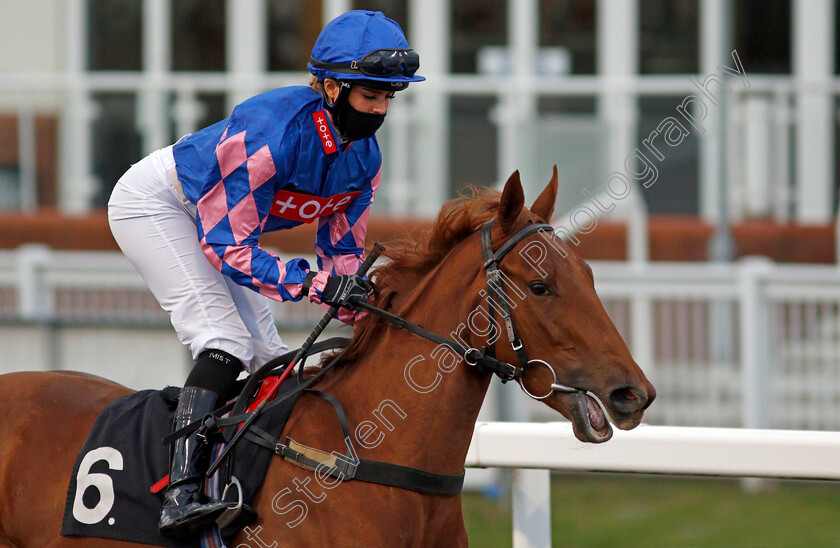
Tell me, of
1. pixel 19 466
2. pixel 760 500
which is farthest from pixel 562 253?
pixel 760 500

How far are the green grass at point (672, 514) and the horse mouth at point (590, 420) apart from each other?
2.65 meters

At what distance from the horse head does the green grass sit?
2676mm

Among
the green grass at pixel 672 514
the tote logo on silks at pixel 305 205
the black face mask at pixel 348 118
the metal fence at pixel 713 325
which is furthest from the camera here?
the metal fence at pixel 713 325

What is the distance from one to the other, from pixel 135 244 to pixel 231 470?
30.9 inches

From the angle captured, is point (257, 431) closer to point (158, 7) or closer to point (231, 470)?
point (231, 470)

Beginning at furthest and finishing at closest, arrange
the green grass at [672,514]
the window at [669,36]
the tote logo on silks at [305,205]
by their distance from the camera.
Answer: the window at [669,36] < the green grass at [672,514] < the tote logo on silks at [305,205]

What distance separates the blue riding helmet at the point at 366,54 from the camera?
280 cm

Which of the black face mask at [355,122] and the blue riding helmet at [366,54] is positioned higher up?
the blue riding helmet at [366,54]

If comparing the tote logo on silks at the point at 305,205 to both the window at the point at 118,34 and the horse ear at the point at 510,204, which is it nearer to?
the horse ear at the point at 510,204

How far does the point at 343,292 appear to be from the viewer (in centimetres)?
273

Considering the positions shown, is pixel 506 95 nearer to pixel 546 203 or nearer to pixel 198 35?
pixel 198 35

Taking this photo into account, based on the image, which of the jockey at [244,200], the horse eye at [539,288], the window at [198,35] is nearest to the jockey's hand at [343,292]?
the jockey at [244,200]

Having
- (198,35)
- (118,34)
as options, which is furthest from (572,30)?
(118,34)

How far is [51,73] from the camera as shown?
10.7 m
